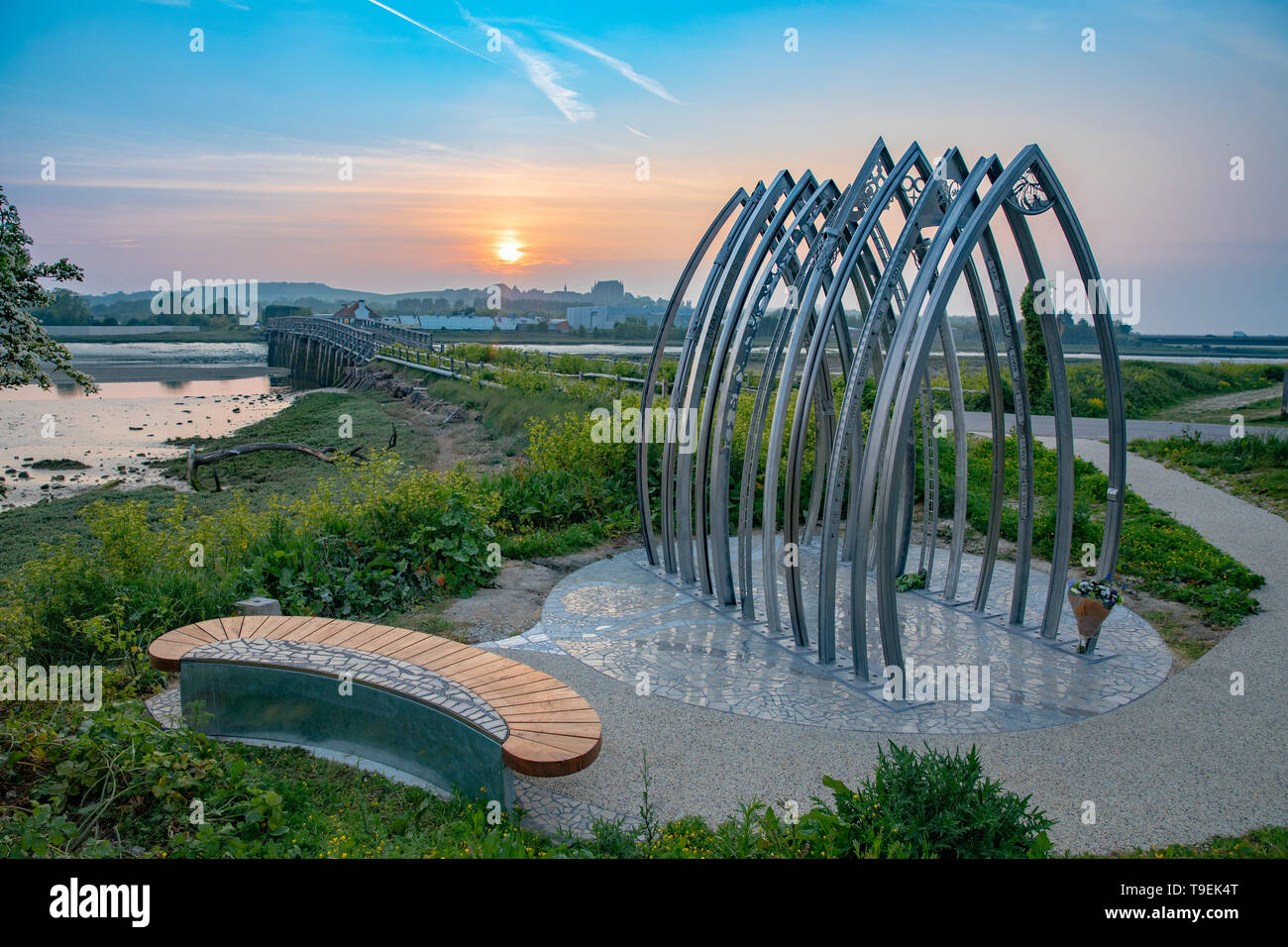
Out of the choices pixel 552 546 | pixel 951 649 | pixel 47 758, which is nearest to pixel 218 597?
pixel 47 758

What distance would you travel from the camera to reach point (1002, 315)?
22.0 feet

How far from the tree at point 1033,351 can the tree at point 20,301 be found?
17.7 meters

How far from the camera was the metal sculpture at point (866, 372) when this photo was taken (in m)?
5.89

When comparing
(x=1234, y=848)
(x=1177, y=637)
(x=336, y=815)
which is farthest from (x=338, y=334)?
(x=1234, y=848)

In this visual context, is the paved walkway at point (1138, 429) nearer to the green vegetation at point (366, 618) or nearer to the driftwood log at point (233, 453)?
the green vegetation at point (366, 618)

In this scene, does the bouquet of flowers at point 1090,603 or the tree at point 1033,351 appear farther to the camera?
the tree at point 1033,351

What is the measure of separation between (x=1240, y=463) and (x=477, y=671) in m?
13.8

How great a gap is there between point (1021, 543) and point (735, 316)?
3.20 metres

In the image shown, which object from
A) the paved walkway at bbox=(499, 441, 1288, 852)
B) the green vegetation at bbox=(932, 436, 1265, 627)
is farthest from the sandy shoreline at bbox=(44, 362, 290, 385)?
the paved walkway at bbox=(499, 441, 1288, 852)

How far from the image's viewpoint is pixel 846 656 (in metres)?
6.83

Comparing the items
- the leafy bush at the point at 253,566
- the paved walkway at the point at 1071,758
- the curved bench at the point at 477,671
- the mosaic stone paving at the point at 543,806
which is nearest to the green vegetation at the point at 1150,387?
the paved walkway at the point at 1071,758

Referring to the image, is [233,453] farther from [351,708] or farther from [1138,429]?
[1138,429]
